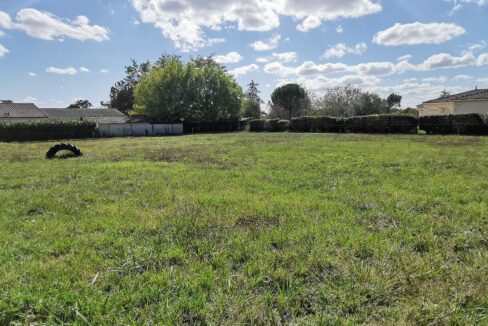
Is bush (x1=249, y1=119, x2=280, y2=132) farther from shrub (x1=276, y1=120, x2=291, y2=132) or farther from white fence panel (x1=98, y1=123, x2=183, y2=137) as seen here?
white fence panel (x1=98, y1=123, x2=183, y2=137)

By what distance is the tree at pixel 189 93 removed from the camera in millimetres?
35375

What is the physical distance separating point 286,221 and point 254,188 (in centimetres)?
200

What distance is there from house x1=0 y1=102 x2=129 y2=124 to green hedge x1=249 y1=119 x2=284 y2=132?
18360 mm

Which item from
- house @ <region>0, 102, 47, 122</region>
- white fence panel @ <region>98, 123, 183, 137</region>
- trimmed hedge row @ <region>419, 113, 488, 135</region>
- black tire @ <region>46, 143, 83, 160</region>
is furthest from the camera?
house @ <region>0, 102, 47, 122</region>

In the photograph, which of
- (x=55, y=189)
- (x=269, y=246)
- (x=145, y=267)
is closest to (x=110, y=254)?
(x=145, y=267)

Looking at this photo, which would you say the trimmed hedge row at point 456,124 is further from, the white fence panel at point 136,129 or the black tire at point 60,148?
the white fence panel at point 136,129

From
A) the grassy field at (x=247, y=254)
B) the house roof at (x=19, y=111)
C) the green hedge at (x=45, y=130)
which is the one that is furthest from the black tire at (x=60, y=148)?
the house roof at (x=19, y=111)

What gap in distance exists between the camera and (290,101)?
52.0 metres

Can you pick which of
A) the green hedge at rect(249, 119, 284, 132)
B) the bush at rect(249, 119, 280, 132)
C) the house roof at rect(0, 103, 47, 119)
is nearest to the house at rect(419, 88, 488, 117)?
the green hedge at rect(249, 119, 284, 132)

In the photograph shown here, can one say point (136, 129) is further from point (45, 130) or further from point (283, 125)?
point (283, 125)

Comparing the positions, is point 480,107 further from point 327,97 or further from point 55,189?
point 55,189

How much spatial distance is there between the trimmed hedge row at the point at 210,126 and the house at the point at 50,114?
11.4 meters

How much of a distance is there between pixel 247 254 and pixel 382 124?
24386 millimetres

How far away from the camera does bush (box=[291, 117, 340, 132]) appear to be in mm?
28188
